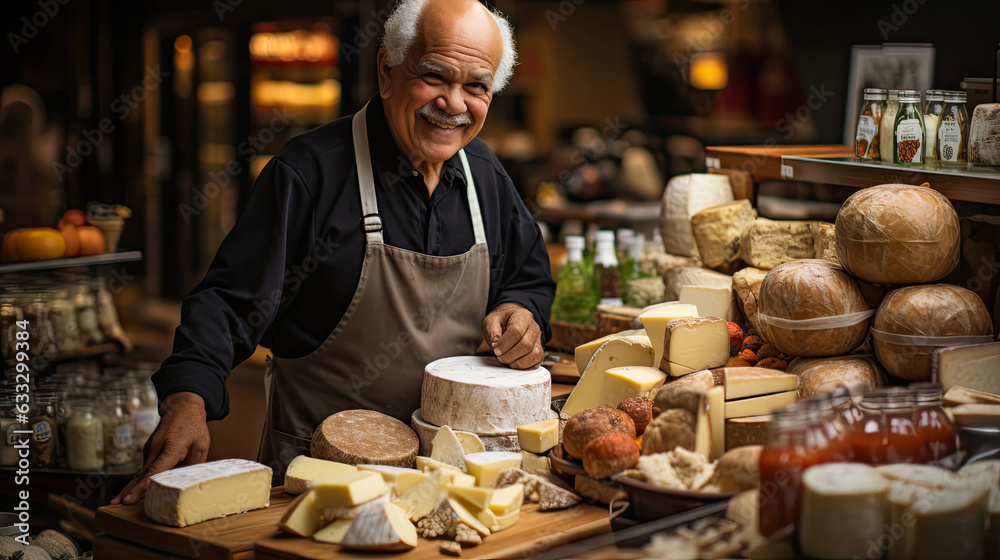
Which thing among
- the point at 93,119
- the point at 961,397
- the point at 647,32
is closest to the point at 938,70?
the point at 647,32

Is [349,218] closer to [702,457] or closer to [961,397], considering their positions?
[702,457]

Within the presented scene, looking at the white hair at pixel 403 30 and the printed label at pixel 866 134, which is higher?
the white hair at pixel 403 30

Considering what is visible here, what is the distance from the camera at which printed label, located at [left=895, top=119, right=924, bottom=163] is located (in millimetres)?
2098

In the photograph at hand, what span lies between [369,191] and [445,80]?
0.37m

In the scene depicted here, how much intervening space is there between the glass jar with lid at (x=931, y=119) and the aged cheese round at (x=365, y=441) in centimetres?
149

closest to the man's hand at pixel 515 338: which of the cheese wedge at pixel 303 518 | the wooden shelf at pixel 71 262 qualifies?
the cheese wedge at pixel 303 518

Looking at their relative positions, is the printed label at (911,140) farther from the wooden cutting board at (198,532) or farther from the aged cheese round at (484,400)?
the wooden cutting board at (198,532)

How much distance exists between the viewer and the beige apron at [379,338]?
221cm

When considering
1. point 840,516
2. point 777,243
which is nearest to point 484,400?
point 840,516

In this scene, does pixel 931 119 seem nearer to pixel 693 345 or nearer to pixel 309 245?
pixel 693 345

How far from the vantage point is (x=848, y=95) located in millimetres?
5047

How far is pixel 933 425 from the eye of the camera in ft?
4.44

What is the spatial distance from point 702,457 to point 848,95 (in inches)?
168

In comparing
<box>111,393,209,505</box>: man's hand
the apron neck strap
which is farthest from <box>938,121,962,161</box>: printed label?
<box>111,393,209,505</box>: man's hand
